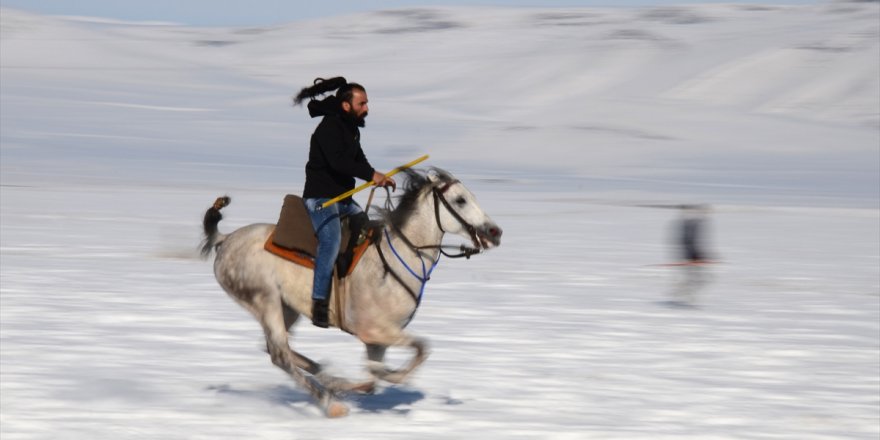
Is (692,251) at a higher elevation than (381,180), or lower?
lower

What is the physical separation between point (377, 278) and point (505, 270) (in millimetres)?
9688

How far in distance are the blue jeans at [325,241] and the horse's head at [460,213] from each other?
1.84 feet

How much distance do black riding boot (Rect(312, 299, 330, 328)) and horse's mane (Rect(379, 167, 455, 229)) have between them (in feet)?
1.96

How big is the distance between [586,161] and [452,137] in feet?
37.8

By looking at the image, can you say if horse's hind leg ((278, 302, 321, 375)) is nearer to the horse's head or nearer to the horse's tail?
the horse's tail

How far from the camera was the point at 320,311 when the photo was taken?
7.19 meters

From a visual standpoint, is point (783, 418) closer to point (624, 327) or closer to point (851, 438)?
point (851, 438)

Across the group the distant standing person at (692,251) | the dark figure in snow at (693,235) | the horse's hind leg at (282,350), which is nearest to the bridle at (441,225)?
the horse's hind leg at (282,350)

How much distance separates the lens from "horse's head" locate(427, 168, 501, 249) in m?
7.05

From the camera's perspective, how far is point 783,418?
25.8 feet

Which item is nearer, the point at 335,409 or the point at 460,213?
the point at 460,213

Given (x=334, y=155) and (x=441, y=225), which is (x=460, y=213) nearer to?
(x=441, y=225)

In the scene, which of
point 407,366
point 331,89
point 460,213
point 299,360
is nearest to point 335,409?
point 299,360

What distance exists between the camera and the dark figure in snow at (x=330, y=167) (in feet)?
23.1
